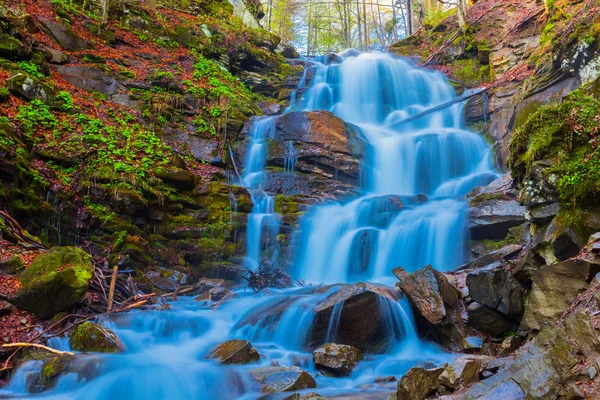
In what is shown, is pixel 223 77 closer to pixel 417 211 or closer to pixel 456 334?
pixel 417 211

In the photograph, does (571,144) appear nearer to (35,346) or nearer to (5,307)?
(35,346)

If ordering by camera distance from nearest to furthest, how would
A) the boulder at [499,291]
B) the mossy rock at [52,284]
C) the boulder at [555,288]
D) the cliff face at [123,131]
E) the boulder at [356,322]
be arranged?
the boulder at [555,288]
the boulder at [499,291]
the mossy rock at [52,284]
the boulder at [356,322]
the cliff face at [123,131]

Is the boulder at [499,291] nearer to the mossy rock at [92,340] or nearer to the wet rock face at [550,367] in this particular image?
the wet rock face at [550,367]

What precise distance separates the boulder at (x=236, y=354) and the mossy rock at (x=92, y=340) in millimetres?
1402

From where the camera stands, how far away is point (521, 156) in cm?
631

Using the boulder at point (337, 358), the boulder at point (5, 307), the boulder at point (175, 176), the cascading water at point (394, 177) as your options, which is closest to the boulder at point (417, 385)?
the boulder at point (337, 358)

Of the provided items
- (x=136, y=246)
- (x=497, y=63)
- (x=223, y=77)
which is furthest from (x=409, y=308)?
(x=497, y=63)

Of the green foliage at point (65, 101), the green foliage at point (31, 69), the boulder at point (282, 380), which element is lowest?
the boulder at point (282, 380)

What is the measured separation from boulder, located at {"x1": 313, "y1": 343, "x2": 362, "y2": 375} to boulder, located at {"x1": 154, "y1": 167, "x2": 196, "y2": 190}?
6620mm

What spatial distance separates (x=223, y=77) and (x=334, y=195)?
26.3 ft

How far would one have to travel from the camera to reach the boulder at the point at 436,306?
641 centimetres

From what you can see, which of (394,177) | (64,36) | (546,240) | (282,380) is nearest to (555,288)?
(546,240)

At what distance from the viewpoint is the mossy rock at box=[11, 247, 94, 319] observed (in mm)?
5895

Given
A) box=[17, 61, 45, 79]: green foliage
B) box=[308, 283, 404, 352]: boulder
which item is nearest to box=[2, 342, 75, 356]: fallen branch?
box=[308, 283, 404, 352]: boulder
